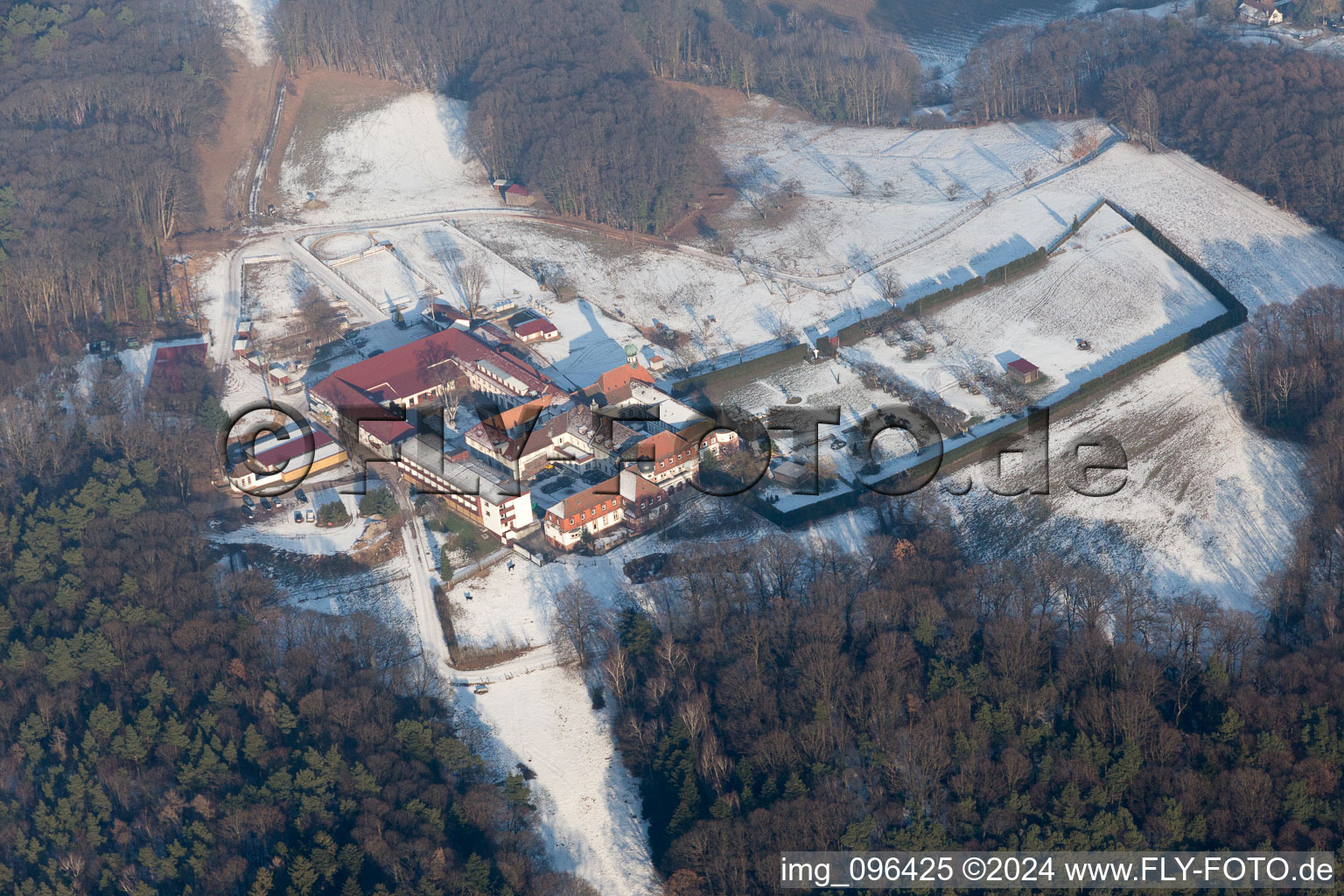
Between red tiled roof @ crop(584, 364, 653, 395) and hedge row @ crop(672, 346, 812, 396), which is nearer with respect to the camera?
red tiled roof @ crop(584, 364, 653, 395)

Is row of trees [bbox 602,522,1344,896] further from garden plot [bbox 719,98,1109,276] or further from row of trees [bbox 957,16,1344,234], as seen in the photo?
row of trees [bbox 957,16,1344,234]

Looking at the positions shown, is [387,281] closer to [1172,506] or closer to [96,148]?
[96,148]

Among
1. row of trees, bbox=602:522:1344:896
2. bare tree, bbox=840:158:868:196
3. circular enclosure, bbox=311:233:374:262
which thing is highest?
bare tree, bbox=840:158:868:196

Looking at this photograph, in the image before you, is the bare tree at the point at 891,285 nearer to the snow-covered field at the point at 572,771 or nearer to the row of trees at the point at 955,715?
the row of trees at the point at 955,715

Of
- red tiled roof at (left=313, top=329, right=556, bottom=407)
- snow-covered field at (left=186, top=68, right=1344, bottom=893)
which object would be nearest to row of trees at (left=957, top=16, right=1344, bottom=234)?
snow-covered field at (left=186, top=68, right=1344, bottom=893)

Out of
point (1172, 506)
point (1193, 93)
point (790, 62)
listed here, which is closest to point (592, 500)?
point (1172, 506)

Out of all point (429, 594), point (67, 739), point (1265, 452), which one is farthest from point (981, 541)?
point (67, 739)
